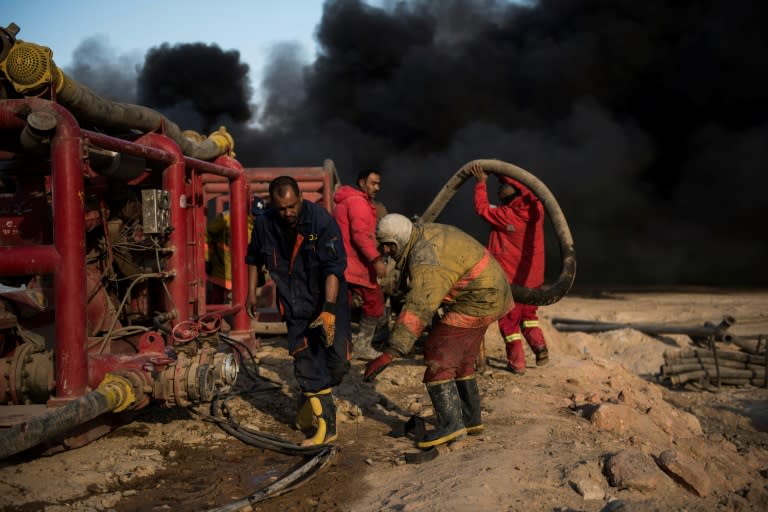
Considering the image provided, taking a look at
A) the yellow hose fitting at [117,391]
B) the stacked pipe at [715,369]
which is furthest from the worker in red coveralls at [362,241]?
the stacked pipe at [715,369]

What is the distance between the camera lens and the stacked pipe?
7.68m

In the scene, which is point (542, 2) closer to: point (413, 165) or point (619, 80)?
point (619, 80)

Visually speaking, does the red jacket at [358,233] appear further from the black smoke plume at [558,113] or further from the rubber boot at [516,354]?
the black smoke plume at [558,113]

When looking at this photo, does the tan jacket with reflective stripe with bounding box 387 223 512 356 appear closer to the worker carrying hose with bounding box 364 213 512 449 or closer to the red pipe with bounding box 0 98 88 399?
the worker carrying hose with bounding box 364 213 512 449

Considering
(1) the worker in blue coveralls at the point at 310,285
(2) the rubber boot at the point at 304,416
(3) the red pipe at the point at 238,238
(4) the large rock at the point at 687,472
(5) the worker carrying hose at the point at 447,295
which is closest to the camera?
(4) the large rock at the point at 687,472

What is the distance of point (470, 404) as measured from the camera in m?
4.37

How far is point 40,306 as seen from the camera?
4207 millimetres

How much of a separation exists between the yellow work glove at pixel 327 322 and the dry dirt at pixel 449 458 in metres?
0.75

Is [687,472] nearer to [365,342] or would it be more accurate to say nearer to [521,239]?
[521,239]

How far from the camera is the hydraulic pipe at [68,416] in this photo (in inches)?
129

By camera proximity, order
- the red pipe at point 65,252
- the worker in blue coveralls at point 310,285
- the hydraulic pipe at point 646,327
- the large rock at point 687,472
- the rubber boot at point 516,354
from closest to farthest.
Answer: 1. the large rock at point 687,472
2. the red pipe at point 65,252
3. the worker in blue coveralls at point 310,285
4. the rubber boot at point 516,354
5. the hydraulic pipe at point 646,327

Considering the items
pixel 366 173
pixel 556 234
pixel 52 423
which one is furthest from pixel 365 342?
pixel 52 423

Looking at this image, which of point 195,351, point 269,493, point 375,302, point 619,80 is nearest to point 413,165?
point 619,80

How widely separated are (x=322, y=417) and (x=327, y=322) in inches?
28.3
